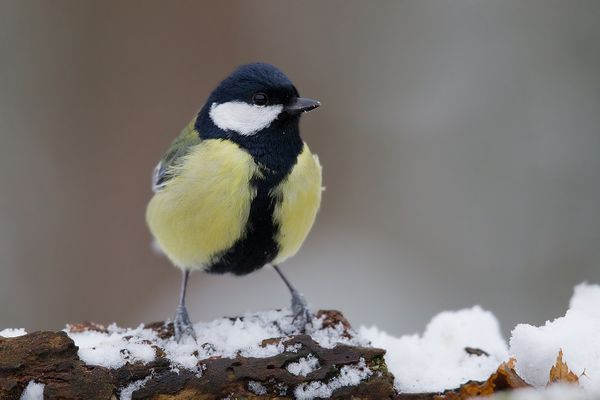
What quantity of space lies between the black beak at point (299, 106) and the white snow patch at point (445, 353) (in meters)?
0.68

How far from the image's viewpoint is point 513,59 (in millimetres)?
4738

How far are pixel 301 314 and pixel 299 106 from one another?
0.63 m

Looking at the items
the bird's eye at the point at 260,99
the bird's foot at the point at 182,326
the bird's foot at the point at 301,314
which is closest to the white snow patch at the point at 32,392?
the bird's foot at the point at 182,326

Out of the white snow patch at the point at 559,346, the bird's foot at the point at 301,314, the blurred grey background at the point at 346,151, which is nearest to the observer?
the white snow patch at the point at 559,346

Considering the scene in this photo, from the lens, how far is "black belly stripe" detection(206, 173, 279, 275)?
193cm

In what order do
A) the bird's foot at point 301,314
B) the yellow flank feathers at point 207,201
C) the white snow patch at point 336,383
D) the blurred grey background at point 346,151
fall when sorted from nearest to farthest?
the white snow patch at point 336,383
the bird's foot at point 301,314
the yellow flank feathers at point 207,201
the blurred grey background at point 346,151

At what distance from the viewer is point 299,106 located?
6.57 feet

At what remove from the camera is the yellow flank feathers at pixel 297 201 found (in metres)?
1.96

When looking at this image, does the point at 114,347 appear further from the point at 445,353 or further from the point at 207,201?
the point at 445,353

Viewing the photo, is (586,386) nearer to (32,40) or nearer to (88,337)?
(88,337)

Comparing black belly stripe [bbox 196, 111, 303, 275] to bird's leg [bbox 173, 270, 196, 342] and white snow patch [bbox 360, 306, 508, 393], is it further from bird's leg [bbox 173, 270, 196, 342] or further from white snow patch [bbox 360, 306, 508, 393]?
white snow patch [bbox 360, 306, 508, 393]

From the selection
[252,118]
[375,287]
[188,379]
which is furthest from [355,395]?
[375,287]

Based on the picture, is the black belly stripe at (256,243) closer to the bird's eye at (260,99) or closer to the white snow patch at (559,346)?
the bird's eye at (260,99)

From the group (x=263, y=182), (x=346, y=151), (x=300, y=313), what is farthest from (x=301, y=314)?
(x=346, y=151)
